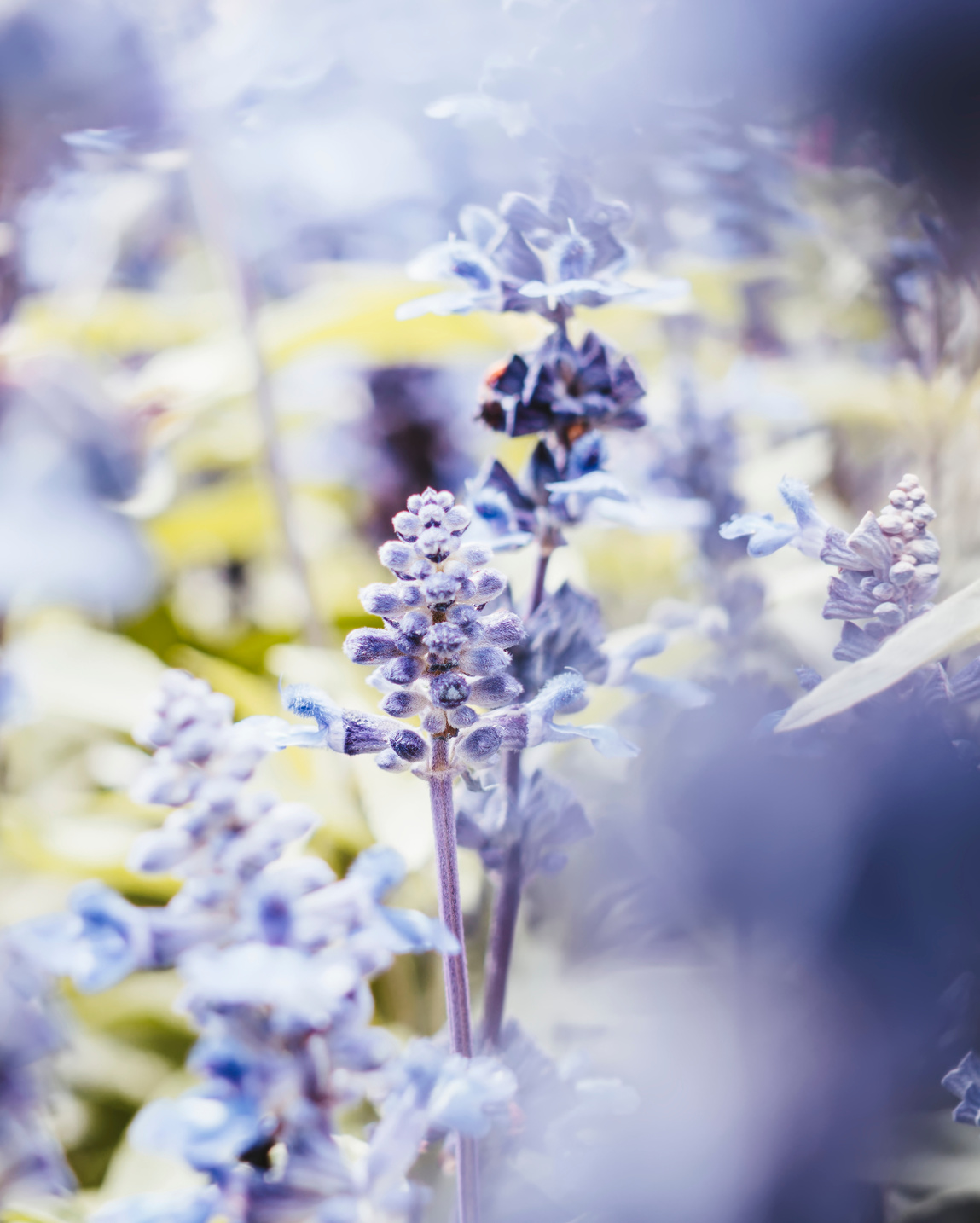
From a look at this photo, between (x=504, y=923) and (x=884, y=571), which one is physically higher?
(x=884, y=571)

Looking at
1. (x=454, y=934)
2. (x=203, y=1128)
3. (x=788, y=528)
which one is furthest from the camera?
(x=788, y=528)

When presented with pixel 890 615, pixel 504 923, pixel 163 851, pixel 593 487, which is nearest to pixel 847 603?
pixel 890 615

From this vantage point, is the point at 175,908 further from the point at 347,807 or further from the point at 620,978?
the point at 347,807

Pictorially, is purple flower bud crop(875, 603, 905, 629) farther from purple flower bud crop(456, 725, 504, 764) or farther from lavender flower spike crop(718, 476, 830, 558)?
purple flower bud crop(456, 725, 504, 764)

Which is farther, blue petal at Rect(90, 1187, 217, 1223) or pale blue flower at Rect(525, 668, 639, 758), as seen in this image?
pale blue flower at Rect(525, 668, 639, 758)

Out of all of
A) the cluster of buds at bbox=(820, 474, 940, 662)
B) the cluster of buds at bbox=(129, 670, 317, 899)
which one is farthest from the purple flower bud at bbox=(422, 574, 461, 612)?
the cluster of buds at bbox=(820, 474, 940, 662)

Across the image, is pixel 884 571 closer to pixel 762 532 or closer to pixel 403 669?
pixel 762 532

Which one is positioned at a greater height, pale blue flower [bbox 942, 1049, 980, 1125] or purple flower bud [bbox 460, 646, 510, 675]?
purple flower bud [bbox 460, 646, 510, 675]
